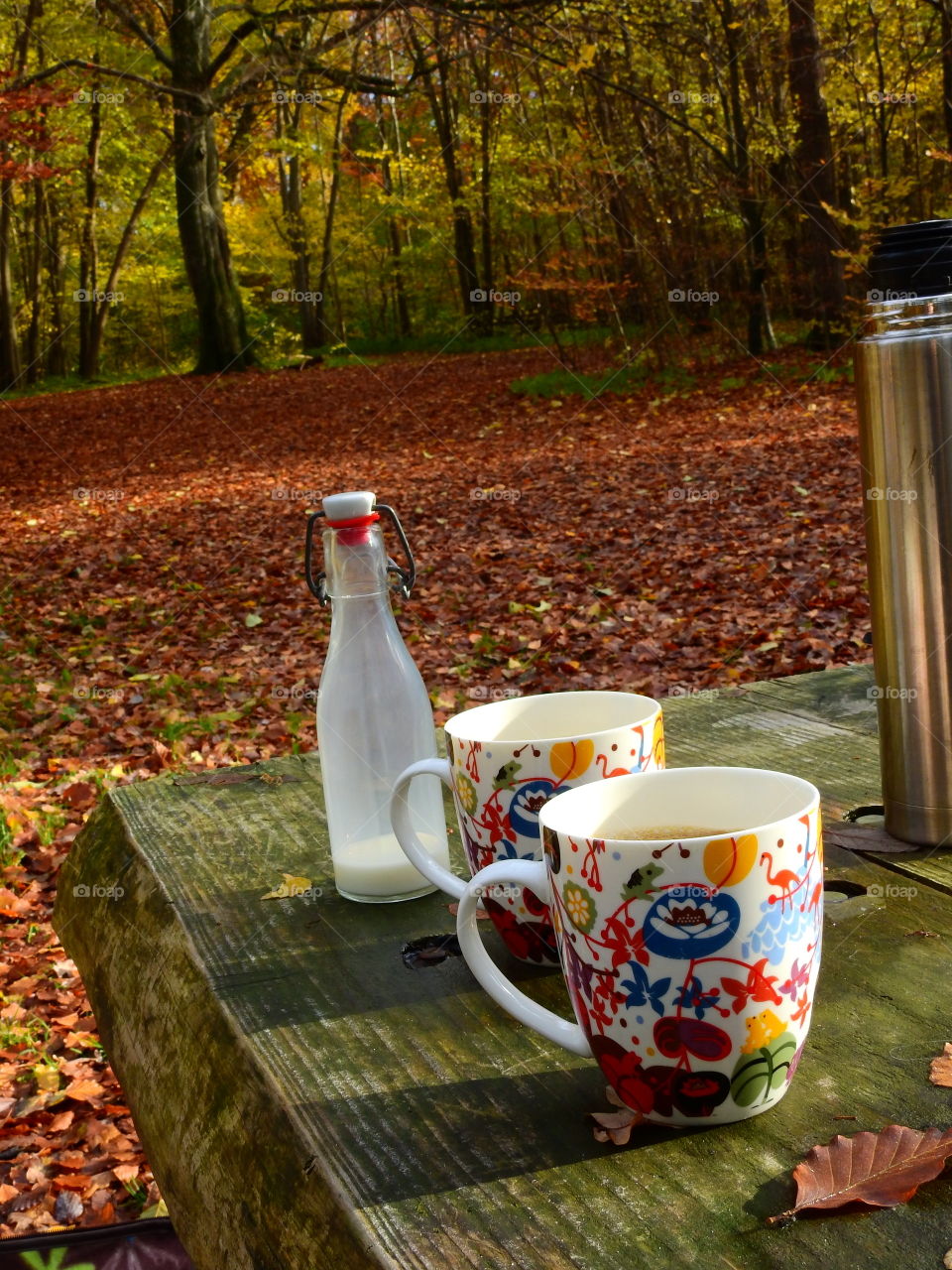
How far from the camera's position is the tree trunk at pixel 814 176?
1213 cm

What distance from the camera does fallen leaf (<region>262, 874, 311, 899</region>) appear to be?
1121 millimetres

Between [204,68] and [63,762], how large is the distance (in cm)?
1492

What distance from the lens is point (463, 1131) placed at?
0.72 metres

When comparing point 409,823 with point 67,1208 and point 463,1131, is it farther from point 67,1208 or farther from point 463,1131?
point 67,1208

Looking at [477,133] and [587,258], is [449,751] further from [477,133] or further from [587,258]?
[477,133]

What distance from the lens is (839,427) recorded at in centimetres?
945
